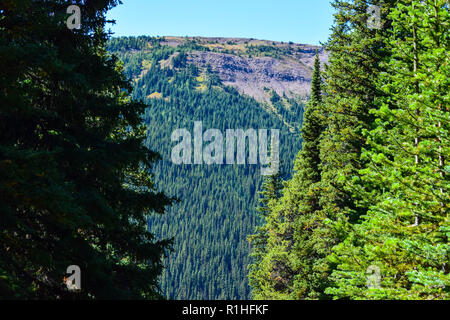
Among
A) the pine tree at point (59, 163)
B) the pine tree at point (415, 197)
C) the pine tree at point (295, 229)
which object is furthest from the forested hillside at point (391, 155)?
the pine tree at point (59, 163)

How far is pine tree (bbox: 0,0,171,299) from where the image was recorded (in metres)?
5.50

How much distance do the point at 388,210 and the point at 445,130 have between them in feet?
7.39

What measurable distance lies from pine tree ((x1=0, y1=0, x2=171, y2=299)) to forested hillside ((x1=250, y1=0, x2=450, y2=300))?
511 cm

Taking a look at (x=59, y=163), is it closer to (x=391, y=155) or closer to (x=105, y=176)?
(x=105, y=176)

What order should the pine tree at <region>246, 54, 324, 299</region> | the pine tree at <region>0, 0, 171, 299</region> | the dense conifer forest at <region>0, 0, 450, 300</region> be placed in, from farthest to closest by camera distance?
the pine tree at <region>246, 54, 324, 299</region>
the dense conifer forest at <region>0, 0, 450, 300</region>
the pine tree at <region>0, 0, 171, 299</region>

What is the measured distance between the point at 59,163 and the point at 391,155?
1013 cm

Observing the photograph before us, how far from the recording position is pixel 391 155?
1194 cm

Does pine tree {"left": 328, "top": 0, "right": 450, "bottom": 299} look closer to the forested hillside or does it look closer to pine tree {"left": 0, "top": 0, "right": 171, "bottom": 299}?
the forested hillside

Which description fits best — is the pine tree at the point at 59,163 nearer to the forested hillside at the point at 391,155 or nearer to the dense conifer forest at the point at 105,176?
the dense conifer forest at the point at 105,176

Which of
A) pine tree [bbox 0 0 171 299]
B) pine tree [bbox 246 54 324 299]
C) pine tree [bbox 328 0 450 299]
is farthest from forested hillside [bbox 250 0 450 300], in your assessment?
pine tree [bbox 0 0 171 299]

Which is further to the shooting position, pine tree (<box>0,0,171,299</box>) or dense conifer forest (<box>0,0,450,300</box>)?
dense conifer forest (<box>0,0,450,300</box>)

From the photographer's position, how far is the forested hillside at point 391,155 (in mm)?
7406

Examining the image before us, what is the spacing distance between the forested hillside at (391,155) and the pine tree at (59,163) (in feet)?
16.8

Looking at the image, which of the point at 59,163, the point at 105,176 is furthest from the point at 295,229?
the point at 59,163
